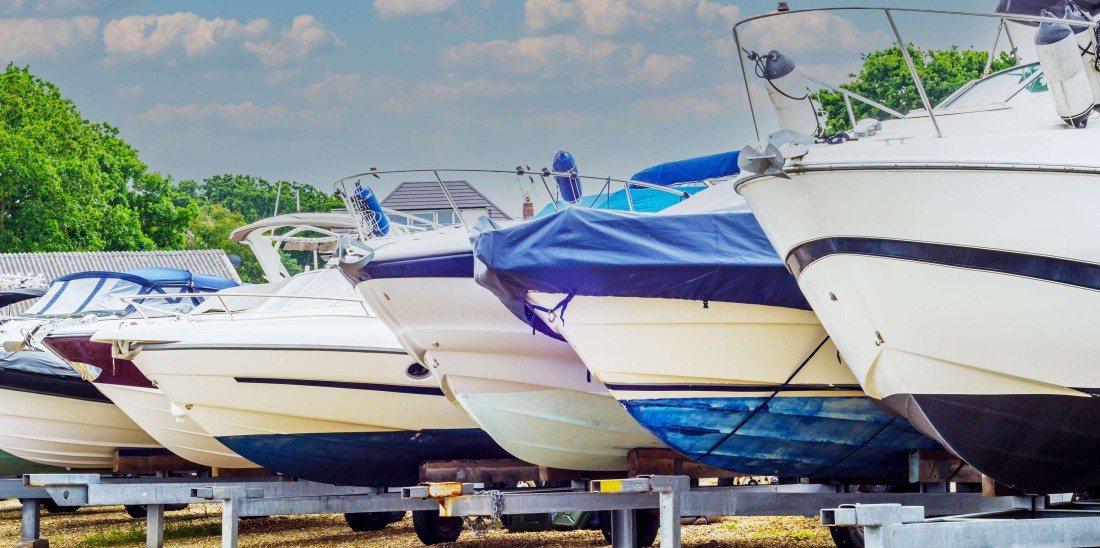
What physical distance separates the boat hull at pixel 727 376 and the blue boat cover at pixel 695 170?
3.33m

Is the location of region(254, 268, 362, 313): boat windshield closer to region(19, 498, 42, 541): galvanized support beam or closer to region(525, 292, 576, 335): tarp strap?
region(19, 498, 42, 541): galvanized support beam

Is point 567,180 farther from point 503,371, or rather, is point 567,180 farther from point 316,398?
point 316,398

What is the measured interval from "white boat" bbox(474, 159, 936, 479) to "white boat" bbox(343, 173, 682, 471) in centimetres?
79

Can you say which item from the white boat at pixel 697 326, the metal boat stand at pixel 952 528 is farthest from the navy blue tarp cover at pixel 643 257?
the metal boat stand at pixel 952 528

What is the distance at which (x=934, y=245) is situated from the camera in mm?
5031

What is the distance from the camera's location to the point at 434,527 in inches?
407

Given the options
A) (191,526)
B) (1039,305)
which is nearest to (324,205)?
(191,526)

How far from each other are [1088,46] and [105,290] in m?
10.9

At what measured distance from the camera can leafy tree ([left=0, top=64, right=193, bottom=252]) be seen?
35.7 meters

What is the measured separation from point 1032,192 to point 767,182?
1.05 m

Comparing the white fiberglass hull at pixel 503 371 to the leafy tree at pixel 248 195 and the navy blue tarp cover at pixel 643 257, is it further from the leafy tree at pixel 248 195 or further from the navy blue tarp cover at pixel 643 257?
the leafy tree at pixel 248 195

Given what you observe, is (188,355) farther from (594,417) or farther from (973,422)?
(973,422)

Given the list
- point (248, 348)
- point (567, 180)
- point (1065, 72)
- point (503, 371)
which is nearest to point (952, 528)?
point (1065, 72)

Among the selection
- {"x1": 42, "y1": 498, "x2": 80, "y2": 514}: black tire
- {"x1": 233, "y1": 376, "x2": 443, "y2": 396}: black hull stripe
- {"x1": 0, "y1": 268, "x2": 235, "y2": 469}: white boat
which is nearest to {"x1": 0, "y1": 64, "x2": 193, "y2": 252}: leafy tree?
{"x1": 42, "y1": 498, "x2": 80, "y2": 514}: black tire
